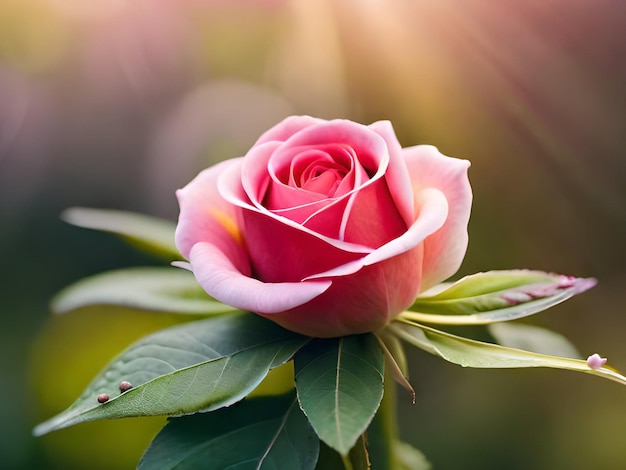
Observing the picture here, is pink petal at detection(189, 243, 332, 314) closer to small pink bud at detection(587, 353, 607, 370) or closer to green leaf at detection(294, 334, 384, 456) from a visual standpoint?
green leaf at detection(294, 334, 384, 456)

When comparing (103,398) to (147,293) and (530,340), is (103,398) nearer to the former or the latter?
(147,293)

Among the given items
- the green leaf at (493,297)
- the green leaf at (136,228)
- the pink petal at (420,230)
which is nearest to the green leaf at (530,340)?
the green leaf at (493,297)

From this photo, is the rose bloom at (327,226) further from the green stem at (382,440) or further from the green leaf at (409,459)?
the green leaf at (409,459)

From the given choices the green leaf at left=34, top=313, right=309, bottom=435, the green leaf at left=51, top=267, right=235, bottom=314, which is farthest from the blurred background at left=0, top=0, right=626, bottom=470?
the green leaf at left=34, top=313, right=309, bottom=435

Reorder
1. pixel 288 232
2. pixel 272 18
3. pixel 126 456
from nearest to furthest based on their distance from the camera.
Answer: pixel 288 232, pixel 126 456, pixel 272 18

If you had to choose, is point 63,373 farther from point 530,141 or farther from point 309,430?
point 530,141

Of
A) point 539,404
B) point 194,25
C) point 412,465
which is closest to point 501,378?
point 539,404
